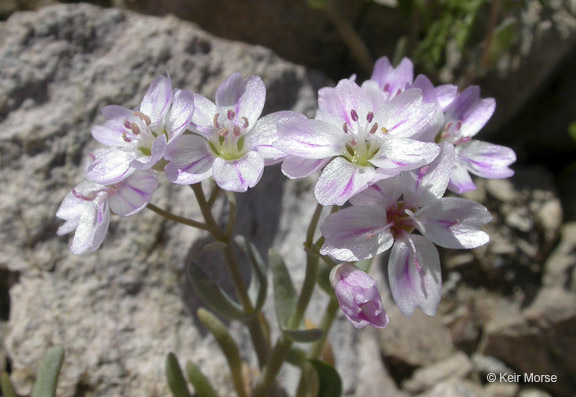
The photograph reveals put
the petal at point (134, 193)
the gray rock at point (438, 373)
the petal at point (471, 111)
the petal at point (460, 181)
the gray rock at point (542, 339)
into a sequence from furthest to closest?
the gray rock at point (542, 339) < the gray rock at point (438, 373) < the petal at point (471, 111) < the petal at point (460, 181) < the petal at point (134, 193)

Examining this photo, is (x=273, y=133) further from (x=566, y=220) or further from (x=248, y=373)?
(x=566, y=220)

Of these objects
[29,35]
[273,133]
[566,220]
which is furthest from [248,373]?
[566,220]

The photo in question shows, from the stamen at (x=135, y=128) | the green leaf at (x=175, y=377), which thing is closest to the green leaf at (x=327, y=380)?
the green leaf at (x=175, y=377)

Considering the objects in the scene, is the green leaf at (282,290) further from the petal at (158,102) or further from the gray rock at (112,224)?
the petal at (158,102)

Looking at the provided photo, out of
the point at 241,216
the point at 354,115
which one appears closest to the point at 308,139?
the point at 354,115

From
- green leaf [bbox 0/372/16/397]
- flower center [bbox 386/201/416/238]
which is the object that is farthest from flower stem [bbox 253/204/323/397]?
green leaf [bbox 0/372/16/397]

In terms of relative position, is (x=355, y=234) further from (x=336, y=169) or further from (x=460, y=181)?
(x=460, y=181)
